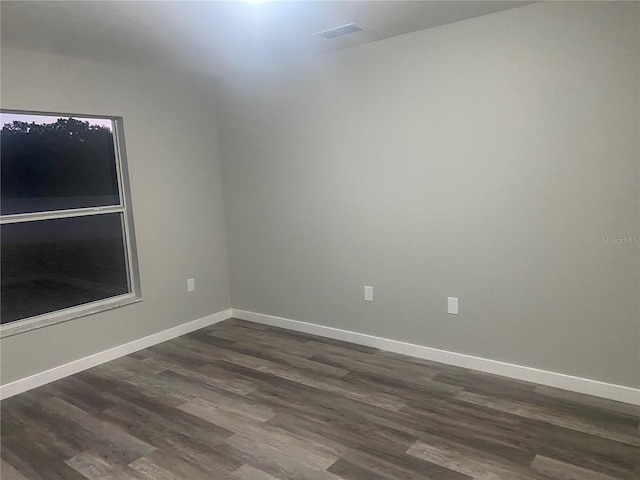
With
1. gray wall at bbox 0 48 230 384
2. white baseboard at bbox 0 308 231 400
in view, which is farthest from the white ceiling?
white baseboard at bbox 0 308 231 400

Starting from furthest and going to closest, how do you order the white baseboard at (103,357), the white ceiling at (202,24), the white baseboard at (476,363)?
the white baseboard at (103,357), the white baseboard at (476,363), the white ceiling at (202,24)

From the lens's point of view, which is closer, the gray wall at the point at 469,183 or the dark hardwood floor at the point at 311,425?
the dark hardwood floor at the point at 311,425

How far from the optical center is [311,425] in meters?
2.64

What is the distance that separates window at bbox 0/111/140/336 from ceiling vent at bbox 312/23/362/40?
1819 mm

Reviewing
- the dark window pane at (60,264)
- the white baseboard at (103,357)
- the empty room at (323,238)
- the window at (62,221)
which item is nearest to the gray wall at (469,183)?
the empty room at (323,238)

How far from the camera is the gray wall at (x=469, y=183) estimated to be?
2.64 meters

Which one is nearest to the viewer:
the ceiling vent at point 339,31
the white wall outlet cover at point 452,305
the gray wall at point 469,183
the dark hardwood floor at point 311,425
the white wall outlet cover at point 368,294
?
the dark hardwood floor at point 311,425

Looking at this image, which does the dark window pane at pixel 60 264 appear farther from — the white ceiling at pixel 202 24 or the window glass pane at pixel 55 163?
the white ceiling at pixel 202 24

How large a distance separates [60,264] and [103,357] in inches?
31.4

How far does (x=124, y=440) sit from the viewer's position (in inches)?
101

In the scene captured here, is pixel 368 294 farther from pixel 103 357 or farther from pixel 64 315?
pixel 64 315

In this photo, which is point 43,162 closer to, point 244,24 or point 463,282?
point 244,24

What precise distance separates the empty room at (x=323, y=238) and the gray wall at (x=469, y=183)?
0.6 inches

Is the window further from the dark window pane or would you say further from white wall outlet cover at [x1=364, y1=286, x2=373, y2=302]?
white wall outlet cover at [x1=364, y1=286, x2=373, y2=302]
